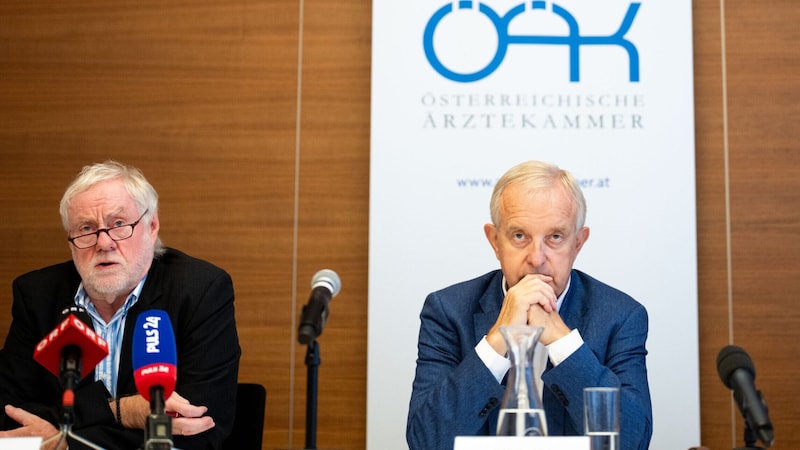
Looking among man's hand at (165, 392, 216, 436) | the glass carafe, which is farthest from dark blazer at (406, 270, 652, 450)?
man's hand at (165, 392, 216, 436)

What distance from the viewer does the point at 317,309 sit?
6.85 ft

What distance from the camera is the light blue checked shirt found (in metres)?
3.26

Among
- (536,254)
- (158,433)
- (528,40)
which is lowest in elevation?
(158,433)

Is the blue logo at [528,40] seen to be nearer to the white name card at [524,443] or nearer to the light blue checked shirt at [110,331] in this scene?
the light blue checked shirt at [110,331]

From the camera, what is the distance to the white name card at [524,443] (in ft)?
6.65

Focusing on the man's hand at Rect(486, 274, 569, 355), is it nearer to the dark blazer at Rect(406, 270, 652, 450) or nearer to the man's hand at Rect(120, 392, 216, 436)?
the dark blazer at Rect(406, 270, 652, 450)

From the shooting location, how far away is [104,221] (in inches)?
130

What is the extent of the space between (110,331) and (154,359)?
4.38ft

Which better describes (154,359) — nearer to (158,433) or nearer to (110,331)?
(158,433)

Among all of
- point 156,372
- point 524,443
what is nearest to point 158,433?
point 156,372

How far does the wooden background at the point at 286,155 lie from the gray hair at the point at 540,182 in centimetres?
136

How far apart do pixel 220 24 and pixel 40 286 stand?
1.56 metres

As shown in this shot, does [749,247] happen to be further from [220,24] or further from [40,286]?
[40,286]

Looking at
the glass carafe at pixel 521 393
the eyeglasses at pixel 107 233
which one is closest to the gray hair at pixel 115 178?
the eyeglasses at pixel 107 233
